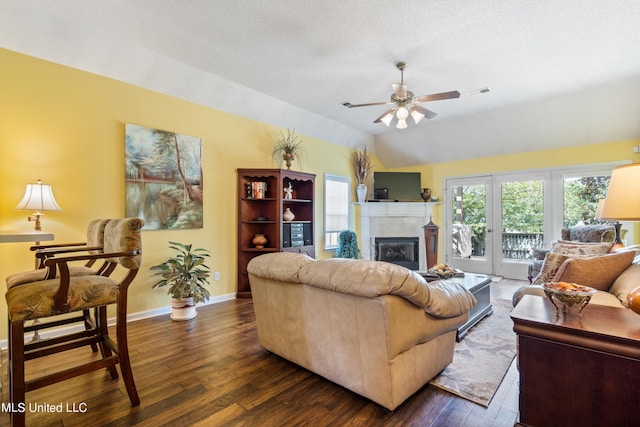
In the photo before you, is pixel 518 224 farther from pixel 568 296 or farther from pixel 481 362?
pixel 568 296

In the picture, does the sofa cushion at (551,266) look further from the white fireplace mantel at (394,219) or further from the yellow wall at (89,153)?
the white fireplace mantel at (394,219)

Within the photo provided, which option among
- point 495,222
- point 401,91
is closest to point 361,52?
point 401,91

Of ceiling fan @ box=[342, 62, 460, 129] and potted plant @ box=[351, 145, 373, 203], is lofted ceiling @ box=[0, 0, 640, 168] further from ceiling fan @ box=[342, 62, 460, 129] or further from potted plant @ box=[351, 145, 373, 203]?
potted plant @ box=[351, 145, 373, 203]

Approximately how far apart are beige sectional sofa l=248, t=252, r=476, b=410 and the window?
12.3 feet

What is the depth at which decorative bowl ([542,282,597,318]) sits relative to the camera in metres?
1.38

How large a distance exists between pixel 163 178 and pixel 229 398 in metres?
2.72

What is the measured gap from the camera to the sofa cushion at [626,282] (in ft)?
6.43

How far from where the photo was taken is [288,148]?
495cm

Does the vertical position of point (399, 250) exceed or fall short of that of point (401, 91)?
it falls short

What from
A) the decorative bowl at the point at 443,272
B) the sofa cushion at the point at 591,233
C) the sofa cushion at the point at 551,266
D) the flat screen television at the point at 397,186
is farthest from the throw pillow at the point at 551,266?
the flat screen television at the point at 397,186

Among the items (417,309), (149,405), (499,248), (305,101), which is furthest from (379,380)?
(499,248)

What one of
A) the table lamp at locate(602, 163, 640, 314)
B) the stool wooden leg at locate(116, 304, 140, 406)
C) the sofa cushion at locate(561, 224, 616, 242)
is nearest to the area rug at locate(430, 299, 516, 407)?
the table lamp at locate(602, 163, 640, 314)

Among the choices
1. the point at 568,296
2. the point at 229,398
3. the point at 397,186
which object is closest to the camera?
the point at 568,296

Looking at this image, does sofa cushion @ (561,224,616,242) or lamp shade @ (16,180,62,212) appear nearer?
lamp shade @ (16,180,62,212)
